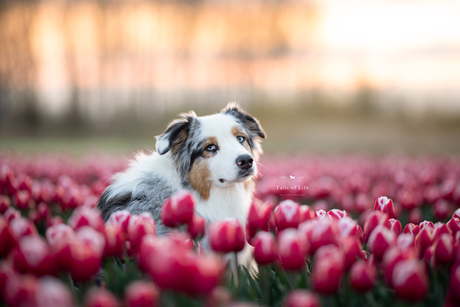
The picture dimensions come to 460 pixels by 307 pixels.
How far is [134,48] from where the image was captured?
31.9 meters

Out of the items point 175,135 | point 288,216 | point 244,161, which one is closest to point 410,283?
point 288,216

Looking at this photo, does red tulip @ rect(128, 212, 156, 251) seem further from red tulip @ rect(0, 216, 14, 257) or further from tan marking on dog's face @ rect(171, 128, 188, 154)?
tan marking on dog's face @ rect(171, 128, 188, 154)

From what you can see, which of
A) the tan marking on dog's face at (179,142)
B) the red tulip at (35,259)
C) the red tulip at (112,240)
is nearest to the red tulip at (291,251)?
the red tulip at (112,240)

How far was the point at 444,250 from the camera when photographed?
2.09 metres

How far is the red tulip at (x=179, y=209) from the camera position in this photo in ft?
7.45

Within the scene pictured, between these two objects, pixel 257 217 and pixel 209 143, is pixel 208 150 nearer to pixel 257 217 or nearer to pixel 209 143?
pixel 209 143

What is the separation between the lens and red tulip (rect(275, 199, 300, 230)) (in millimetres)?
2408

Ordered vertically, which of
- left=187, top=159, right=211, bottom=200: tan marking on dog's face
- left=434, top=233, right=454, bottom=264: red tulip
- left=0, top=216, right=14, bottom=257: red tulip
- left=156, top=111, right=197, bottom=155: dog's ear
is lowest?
left=187, top=159, right=211, bottom=200: tan marking on dog's face

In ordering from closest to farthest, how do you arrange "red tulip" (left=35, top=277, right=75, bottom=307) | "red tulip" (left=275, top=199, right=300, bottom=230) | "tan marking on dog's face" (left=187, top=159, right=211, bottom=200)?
"red tulip" (left=35, top=277, right=75, bottom=307)
"red tulip" (left=275, top=199, right=300, bottom=230)
"tan marking on dog's face" (left=187, top=159, right=211, bottom=200)

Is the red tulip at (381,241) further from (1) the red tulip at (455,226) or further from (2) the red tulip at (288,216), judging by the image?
(1) the red tulip at (455,226)

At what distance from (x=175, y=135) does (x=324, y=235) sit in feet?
7.69

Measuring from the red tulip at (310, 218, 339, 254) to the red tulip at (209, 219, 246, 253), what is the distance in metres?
0.42

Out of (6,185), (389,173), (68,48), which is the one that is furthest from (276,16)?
(6,185)

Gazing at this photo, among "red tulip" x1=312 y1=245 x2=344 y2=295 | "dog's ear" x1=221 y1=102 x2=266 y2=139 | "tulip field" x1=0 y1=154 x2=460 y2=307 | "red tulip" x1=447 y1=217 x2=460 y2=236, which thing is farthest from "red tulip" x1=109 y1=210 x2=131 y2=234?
"dog's ear" x1=221 y1=102 x2=266 y2=139
